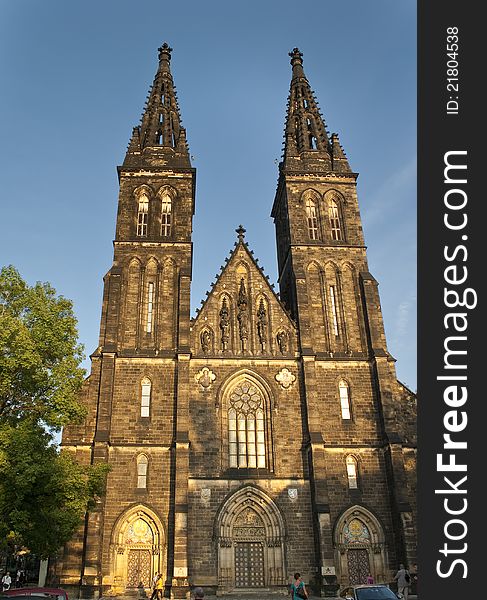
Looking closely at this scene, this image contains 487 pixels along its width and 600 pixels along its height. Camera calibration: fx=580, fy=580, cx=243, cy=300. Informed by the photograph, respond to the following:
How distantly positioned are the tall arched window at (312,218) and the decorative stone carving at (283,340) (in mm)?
6605

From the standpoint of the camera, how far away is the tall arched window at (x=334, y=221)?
3388cm

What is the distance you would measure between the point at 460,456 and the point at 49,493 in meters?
15.8

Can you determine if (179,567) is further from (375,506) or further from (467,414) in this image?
(467,414)

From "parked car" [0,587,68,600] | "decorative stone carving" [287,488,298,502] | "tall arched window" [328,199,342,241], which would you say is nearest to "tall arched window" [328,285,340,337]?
"tall arched window" [328,199,342,241]

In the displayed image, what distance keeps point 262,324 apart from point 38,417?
42.2ft

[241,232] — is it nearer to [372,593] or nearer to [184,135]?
[184,135]

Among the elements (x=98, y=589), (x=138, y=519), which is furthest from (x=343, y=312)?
(x=98, y=589)

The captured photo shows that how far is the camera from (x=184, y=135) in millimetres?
36969

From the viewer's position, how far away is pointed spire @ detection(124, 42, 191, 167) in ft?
117

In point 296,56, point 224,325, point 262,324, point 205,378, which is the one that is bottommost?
point 205,378

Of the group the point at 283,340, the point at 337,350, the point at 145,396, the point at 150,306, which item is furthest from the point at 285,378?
the point at 150,306

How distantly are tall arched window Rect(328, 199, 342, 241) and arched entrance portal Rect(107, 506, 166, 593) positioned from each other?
1817 centimetres

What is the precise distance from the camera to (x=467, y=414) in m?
8.19

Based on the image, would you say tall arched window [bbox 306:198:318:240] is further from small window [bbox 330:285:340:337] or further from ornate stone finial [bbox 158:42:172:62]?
ornate stone finial [bbox 158:42:172:62]
